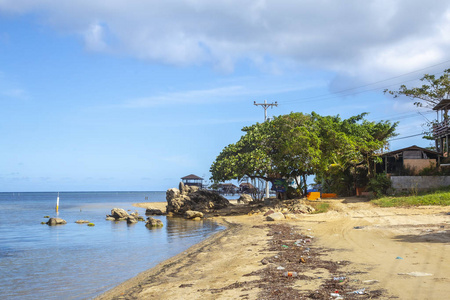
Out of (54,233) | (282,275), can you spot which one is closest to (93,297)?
(282,275)

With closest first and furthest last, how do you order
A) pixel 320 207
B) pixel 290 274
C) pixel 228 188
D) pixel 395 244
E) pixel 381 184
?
pixel 290 274 → pixel 395 244 → pixel 320 207 → pixel 381 184 → pixel 228 188

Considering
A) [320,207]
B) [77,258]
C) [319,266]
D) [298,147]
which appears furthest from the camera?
[298,147]

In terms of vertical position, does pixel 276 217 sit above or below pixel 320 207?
below

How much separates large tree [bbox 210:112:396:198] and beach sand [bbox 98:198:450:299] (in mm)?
10449

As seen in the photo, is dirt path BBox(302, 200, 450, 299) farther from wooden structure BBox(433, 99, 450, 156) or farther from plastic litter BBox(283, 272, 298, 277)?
wooden structure BBox(433, 99, 450, 156)

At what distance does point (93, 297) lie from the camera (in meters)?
10.4

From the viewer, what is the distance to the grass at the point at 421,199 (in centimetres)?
2158

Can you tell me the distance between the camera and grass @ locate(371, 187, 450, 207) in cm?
2158

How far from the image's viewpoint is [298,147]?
28.0 m

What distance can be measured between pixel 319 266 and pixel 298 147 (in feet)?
61.7

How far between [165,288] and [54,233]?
2047 cm

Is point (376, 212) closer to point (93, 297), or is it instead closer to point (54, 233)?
point (93, 297)

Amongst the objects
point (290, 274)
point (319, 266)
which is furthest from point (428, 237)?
point (290, 274)

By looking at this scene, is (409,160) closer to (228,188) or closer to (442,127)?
(442,127)
